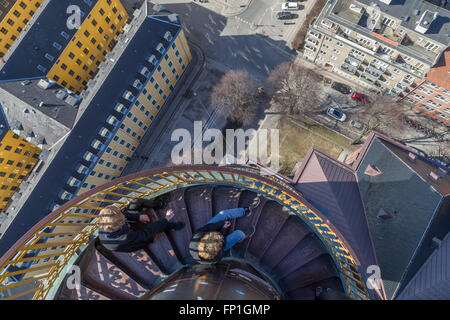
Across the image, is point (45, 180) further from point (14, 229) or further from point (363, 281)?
point (363, 281)

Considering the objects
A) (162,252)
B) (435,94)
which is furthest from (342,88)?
(162,252)

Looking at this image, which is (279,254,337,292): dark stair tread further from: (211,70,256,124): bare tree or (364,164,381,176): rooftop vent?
(211,70,256,124): bare tree

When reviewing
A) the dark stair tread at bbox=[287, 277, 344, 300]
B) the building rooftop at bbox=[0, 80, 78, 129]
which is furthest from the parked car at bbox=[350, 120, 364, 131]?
the building rooftop at bbox=[0, 80, 78, 129]

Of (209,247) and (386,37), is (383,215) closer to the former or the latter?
(209,247)

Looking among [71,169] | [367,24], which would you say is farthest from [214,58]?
[71,169]

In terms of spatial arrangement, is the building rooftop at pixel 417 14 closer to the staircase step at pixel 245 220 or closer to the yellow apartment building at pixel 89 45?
the staircase step at pixel 245 220
